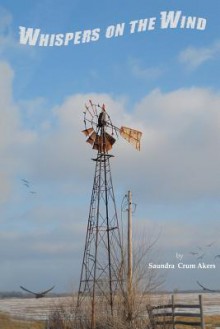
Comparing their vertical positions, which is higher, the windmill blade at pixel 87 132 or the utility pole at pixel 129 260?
the windmill blade at pixel 87 132

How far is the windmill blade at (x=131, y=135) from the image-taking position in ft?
82.5

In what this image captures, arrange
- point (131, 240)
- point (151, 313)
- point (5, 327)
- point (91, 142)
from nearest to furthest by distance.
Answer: point (151, 313) → point (131, 240) → point (91, 142) → point (5, 327)

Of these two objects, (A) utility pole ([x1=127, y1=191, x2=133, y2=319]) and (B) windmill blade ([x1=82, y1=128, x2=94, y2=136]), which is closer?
(A) utility pole ([x1=127, y1=191, x2=133, y2=319])

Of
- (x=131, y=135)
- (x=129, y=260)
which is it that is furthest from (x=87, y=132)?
(x=129, y=260)

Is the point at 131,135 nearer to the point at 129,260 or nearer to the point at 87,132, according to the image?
the point at 87,132

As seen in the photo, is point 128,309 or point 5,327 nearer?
point 128,309

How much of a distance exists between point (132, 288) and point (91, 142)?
6615mm

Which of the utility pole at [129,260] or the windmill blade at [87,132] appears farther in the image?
the windmill blade at [87,132]

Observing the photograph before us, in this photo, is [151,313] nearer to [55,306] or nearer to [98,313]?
[98,313]

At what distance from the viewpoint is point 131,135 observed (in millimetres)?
25219

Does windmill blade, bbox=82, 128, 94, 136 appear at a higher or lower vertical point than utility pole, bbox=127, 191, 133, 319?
higher

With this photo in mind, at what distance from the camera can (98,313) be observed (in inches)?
895

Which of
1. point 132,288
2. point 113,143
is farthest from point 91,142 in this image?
point 132,288

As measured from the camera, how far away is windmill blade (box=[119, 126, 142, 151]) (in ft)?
82.5
